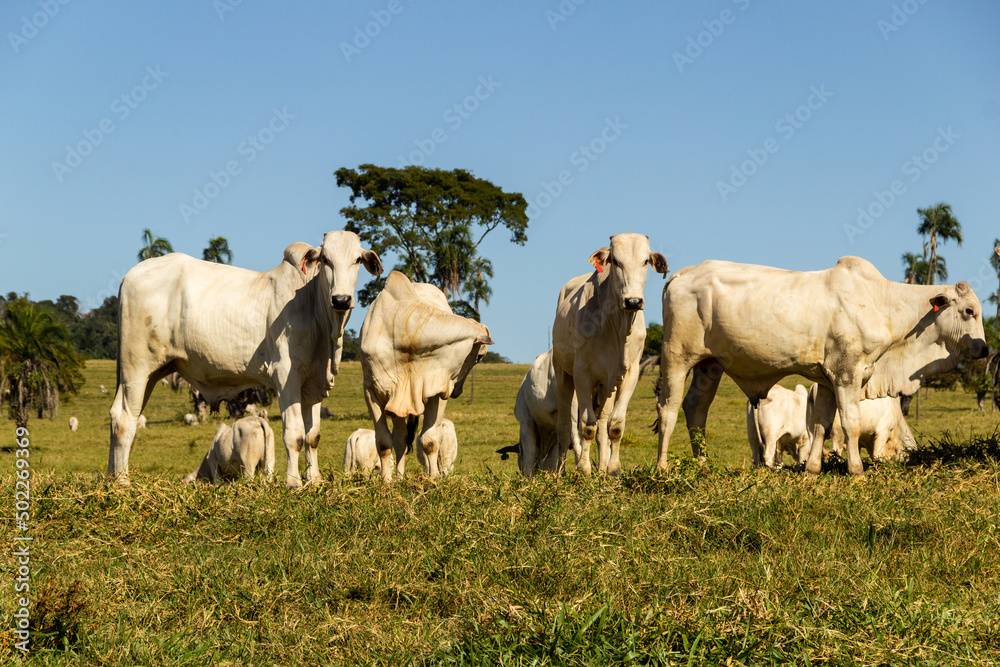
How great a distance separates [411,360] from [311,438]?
1.25 meters

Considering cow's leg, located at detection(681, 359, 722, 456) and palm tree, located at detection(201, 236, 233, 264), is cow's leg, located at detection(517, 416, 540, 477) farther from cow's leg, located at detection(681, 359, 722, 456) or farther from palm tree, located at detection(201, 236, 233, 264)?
palm tree, located at detection(201, 236, 233, 264)

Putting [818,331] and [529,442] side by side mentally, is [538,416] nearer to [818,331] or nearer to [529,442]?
[529,442]

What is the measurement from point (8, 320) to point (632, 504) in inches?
1446

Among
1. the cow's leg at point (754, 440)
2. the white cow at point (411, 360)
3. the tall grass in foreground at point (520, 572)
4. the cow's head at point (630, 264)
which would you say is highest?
the cow's head at point (630, 264)

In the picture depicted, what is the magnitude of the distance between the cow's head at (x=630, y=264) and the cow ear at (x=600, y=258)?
197 mm

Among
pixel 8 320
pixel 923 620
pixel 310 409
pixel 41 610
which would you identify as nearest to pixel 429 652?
pixel 41 610

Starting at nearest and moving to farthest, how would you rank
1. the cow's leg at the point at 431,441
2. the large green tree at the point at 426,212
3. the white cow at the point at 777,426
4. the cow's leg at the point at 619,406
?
the cow's leg at the point at 431,441 → the cow's leg at the point at 619,406 → the white cow at the point at 777,426 → the large green tree at the point at 426,212

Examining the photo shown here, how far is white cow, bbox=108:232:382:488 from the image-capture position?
845 cm

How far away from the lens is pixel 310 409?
8.88m

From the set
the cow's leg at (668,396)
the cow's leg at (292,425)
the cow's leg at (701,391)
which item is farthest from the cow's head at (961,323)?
the cow's leg at (292,425)

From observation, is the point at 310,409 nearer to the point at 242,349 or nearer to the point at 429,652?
the point at 242,349

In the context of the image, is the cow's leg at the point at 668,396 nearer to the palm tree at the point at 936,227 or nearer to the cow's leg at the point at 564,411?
the cow's leg at the point at 564,411

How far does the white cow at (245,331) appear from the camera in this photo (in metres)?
8.45

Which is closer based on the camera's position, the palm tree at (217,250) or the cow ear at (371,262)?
the cow ear at (371,262)
